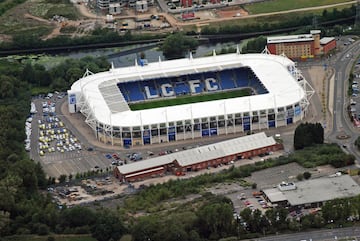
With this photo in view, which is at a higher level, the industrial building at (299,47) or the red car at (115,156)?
the industrial building at (299,47)

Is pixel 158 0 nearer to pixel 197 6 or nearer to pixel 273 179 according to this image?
pixel 197 6

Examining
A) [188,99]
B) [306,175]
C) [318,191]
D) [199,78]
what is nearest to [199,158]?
[306,175]

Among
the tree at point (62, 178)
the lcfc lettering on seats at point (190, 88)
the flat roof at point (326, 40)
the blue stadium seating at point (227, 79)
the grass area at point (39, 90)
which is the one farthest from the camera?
the flat roof at point (326, 40)

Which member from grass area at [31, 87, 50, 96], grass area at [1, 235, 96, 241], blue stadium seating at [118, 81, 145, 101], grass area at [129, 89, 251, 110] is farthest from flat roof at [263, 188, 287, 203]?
grass area at [31, 87, 50, 96]

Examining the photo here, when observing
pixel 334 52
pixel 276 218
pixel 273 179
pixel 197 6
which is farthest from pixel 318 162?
pixel 197 6

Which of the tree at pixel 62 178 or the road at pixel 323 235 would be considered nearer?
the road at pixel 323 235

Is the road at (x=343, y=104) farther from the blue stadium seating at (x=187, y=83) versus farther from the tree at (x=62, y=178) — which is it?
the tree at (x=62, y=178)

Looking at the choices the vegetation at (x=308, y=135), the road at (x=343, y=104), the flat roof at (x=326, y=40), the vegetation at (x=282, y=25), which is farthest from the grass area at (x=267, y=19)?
the vegetation at (x=308, y=135)

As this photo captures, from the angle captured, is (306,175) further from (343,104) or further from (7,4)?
(7,4)
